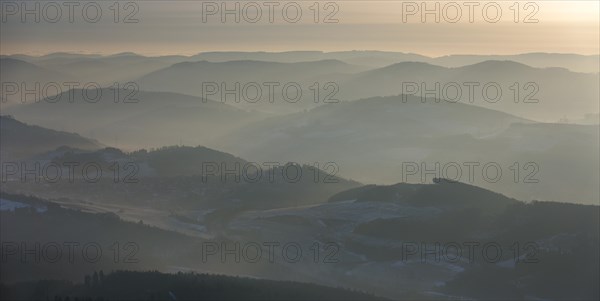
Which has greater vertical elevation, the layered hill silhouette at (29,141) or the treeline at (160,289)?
the treeline at (160,289)

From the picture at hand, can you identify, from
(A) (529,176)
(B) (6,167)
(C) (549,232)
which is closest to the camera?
(C) (549,232)

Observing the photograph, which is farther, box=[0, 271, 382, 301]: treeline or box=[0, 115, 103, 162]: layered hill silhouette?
box=[0, 115, 103, 162]: layered hill silhouette

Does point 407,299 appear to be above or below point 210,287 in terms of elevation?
below

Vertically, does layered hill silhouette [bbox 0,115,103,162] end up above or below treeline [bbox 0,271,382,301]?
below

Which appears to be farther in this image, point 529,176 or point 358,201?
point 529,176

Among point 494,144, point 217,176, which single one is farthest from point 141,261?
point 494,144

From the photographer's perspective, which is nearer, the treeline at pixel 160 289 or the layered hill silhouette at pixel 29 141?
the treeline at pixel 160 289

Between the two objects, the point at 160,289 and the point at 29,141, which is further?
the point at 29,141

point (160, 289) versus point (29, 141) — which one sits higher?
point (160, 289)

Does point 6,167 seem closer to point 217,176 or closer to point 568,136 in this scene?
point 217,176

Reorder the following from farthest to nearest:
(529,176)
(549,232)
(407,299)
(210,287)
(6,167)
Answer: (529,176) → (6,167) → (549,232) → (407,299) → (210,287)
